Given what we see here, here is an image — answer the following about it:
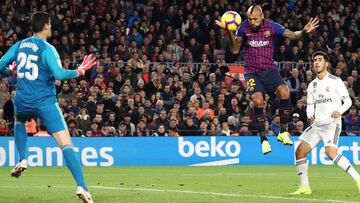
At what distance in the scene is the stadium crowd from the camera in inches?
930

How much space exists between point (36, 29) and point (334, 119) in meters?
4.73

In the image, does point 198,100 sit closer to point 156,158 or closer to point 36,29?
point 156,158

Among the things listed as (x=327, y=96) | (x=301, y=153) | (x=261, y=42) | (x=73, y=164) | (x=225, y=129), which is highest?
(x=261, y=42)

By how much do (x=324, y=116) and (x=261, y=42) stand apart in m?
2.25

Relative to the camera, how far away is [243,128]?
23.9 meters

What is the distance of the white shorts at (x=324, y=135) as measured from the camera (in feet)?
43.5

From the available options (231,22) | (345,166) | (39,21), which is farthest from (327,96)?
(39,21)

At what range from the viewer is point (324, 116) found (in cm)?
1336

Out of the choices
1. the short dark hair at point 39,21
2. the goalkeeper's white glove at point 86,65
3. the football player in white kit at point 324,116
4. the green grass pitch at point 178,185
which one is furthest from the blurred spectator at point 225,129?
the short dark hair at point 39,21

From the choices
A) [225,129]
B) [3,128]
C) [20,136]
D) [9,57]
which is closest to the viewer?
[9,57]

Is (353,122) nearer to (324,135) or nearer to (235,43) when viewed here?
(235,43)

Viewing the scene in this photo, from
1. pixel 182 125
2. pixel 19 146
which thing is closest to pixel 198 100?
pixel 182 125

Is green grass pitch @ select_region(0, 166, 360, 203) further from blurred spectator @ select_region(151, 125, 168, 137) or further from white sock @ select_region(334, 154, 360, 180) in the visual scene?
blurred spectator @ select_region(151, 125, 168, 137)

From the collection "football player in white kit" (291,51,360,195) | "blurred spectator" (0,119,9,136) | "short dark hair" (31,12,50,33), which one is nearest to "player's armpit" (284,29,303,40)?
"football player in white kit" (291,51,360,195)
